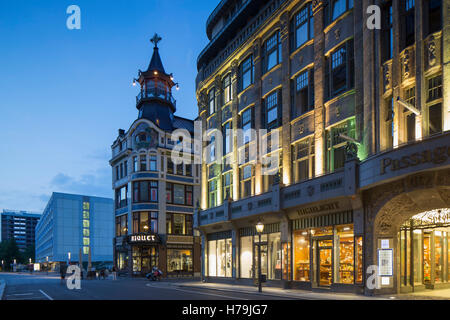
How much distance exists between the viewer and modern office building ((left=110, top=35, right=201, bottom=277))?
52.3 metres

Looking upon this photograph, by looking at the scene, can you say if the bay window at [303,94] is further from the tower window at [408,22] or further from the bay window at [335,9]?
the tower window at [408,22]

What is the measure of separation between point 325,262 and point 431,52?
11.9 m

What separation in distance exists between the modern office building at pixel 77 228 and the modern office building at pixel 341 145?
3494 inches

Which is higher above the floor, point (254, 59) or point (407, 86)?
point (254, 59)

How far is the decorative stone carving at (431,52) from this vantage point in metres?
16.8

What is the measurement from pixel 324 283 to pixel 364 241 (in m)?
4.53

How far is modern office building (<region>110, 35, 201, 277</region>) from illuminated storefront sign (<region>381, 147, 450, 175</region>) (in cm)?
3790

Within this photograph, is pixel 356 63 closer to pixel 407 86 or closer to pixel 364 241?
pixel 407 86

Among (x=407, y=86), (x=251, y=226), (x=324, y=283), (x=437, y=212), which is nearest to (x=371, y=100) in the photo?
(x=407, y=86)

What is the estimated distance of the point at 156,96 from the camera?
57062 mm

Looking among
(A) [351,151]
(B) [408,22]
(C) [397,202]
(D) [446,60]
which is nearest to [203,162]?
(A) [351,151]

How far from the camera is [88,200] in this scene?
120125 millimetres

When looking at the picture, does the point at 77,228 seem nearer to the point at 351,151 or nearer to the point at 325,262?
the point at 325,262

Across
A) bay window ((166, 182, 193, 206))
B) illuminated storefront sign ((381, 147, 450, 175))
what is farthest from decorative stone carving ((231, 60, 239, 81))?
bay window ((166, 182, 193, 206))
